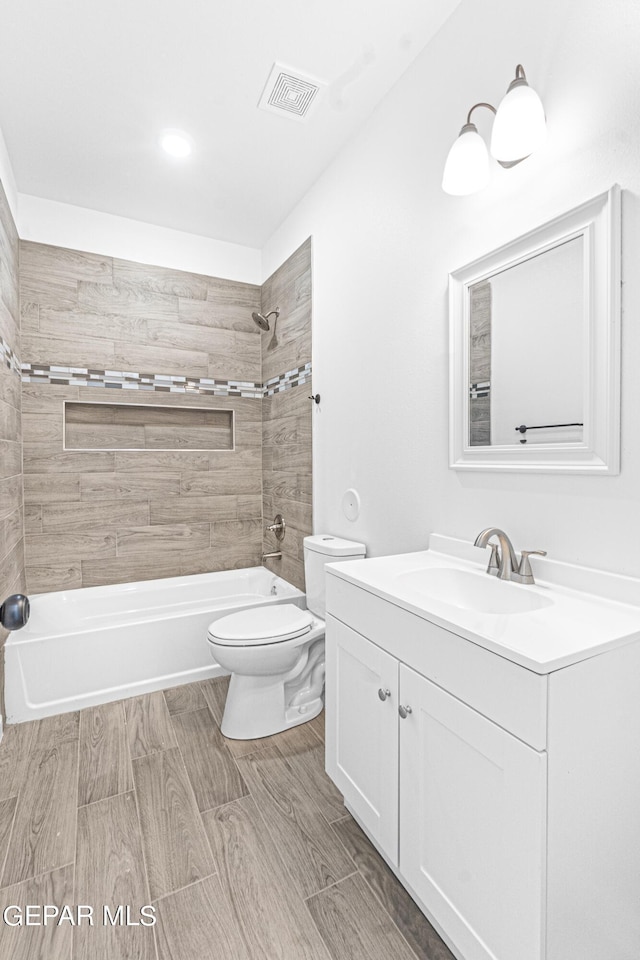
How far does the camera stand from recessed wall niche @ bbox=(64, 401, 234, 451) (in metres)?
2.84

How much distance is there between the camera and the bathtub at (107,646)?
6.94 feet

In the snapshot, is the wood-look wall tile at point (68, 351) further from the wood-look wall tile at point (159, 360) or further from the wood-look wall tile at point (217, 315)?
the wood-look wall tile at point (217, 315)

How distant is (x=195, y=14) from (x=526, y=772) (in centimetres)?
231

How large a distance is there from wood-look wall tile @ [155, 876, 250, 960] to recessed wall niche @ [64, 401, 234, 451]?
7.60 feet

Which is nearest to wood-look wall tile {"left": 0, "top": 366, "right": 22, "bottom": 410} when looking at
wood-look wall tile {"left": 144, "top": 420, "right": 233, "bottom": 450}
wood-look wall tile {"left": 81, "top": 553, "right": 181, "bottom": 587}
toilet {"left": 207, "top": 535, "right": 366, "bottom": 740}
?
wood-look wall tile {"left": 144, "top": 420, "right": 233, "bottom": 450}

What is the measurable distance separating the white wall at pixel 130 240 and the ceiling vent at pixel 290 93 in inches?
49.6

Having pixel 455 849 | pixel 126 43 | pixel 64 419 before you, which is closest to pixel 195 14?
pixel 126 43

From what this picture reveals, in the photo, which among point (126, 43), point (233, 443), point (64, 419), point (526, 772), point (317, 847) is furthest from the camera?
point (233, 443)

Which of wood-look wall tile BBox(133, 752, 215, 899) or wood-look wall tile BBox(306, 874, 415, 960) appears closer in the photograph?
→ wood-look wall tile BBox(306, 874, 415, 960)

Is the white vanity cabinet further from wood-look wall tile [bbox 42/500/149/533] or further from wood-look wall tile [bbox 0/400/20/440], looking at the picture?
wood-look wall tile [bbox 42/500/149/533]

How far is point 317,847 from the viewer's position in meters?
1.38

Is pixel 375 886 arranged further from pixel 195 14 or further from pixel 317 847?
pixel 195 14

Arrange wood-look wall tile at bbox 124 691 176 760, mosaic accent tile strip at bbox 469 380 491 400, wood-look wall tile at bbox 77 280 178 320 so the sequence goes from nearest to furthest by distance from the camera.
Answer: mosaic accent tile strip at bbox 469 380 491 400
wood-look wall tile at bbox 124 691 176 760
wood-look wall tile at bbox 77 280 178 320

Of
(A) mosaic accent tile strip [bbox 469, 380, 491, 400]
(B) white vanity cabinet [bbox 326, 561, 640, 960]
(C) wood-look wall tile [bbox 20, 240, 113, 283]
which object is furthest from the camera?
(C) wood-look wall tile [bbox 20, 240, 113, 283]
